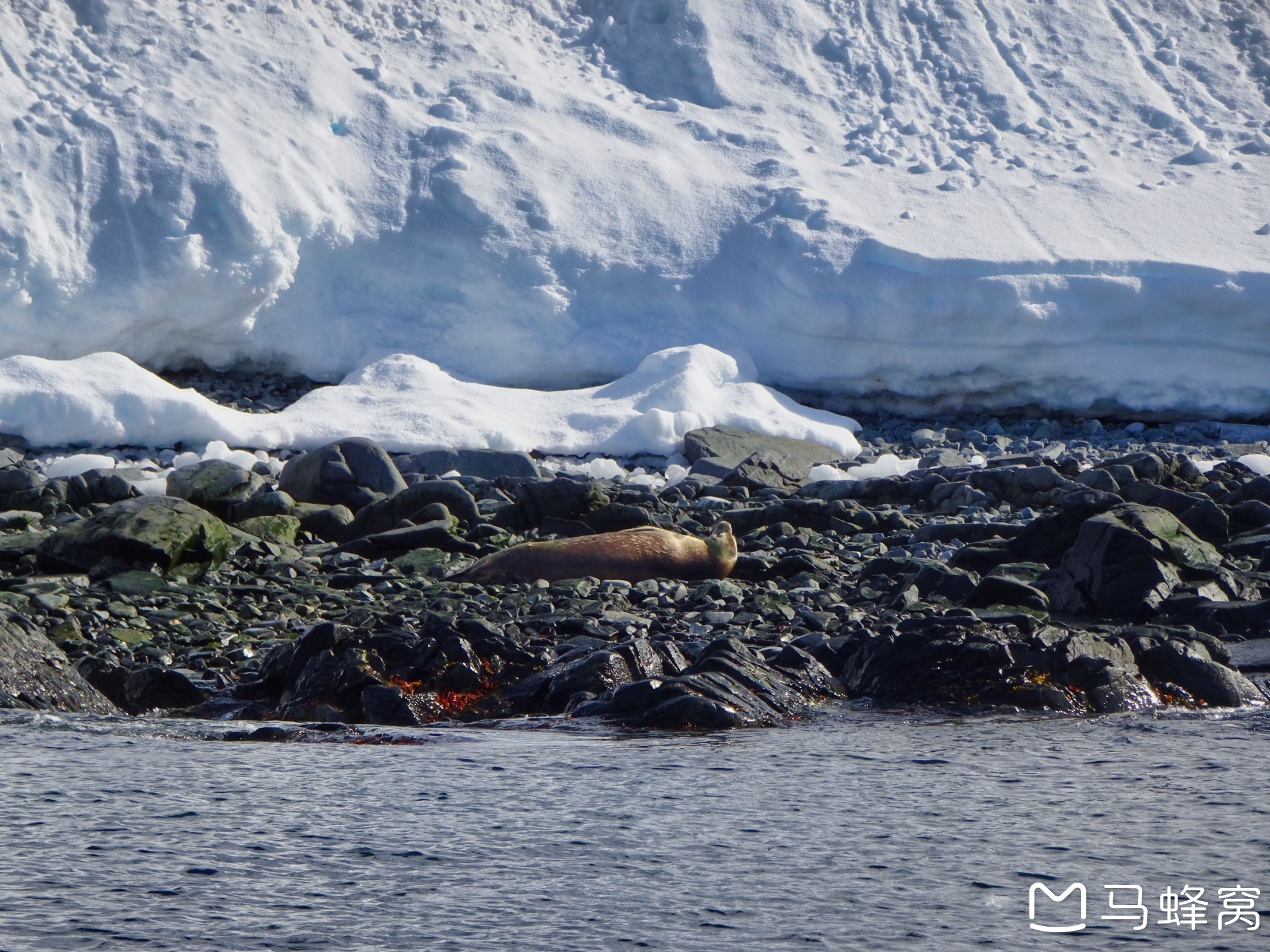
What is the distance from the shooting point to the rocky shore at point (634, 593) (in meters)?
4.76

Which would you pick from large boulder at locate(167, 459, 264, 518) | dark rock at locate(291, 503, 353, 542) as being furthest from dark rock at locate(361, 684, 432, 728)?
large boulder at locate(167, 459, 264, 518)

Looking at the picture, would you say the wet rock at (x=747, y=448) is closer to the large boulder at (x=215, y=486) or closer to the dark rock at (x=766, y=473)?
the dark rock at (x=766, y=473)

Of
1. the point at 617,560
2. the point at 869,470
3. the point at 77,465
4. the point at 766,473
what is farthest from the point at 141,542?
the point at 869,470

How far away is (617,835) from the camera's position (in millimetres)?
3139

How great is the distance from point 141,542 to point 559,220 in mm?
7653

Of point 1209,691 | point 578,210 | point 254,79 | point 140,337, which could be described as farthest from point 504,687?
point 254,79

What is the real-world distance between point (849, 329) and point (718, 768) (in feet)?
31.9

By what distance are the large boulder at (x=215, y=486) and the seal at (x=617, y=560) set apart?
194cm

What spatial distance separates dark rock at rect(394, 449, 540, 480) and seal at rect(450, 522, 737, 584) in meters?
3.09

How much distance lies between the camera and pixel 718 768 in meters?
3.80

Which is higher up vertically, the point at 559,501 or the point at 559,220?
the point at 559,220

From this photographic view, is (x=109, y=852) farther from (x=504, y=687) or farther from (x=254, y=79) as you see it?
(x=254, y=79)

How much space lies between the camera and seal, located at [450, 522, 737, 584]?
699 centimetres

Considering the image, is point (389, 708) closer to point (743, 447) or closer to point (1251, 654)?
point (1251, 654)
